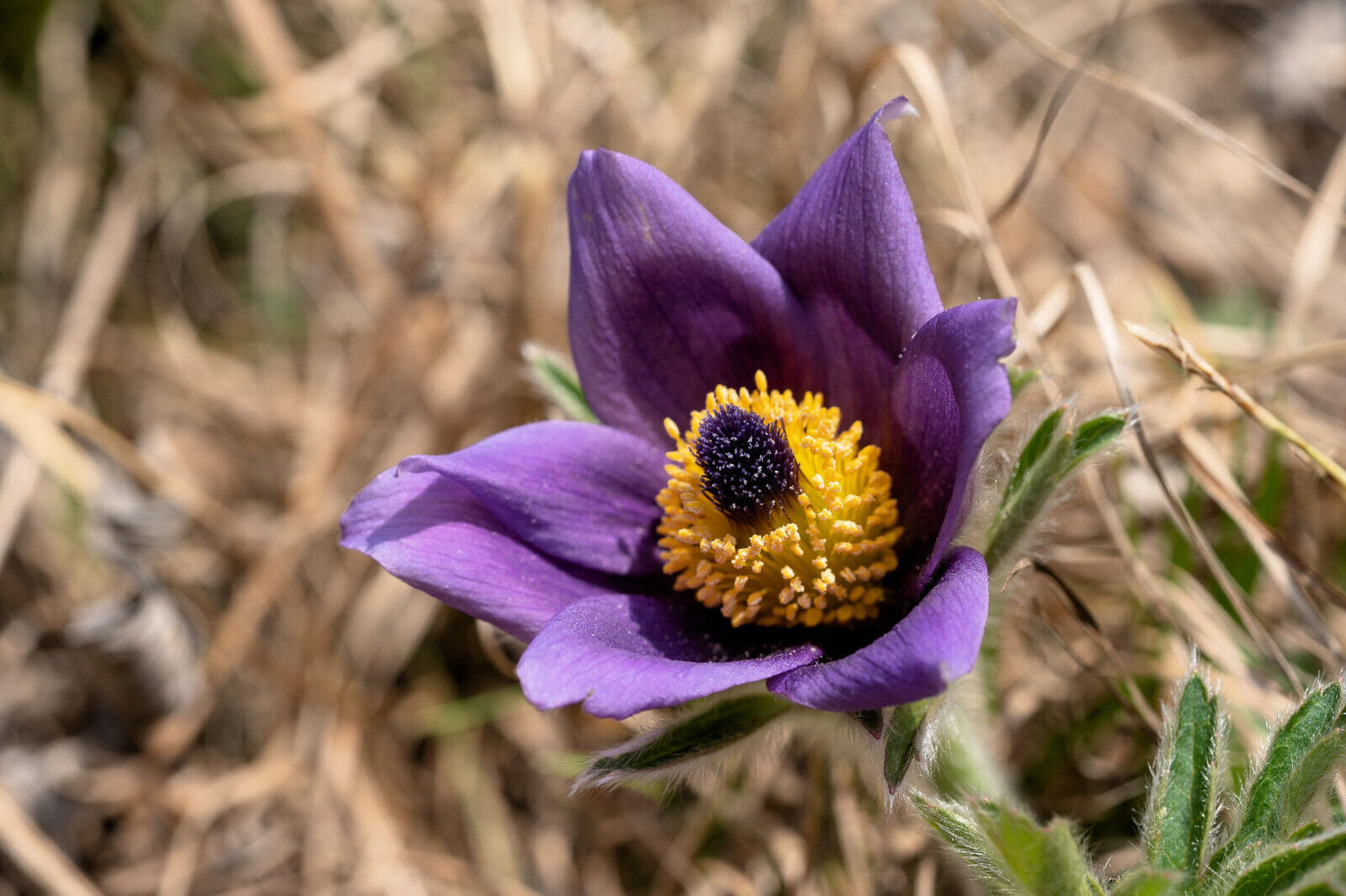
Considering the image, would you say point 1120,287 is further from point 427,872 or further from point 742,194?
point 427,872

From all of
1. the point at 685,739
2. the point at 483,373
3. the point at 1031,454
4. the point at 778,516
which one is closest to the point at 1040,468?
the point at 1031,454

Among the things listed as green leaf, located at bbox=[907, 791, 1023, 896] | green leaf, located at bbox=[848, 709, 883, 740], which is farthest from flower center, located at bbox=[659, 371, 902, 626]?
green leaf, located at bbox=[907, 791, 1023, 896]

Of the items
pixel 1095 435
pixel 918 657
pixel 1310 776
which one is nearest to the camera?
pixel 918 657

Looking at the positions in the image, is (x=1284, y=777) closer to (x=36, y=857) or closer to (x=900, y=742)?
(x=900, y=742)

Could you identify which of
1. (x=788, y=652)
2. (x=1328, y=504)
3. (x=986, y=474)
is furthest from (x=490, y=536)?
(x=1328, y=504)

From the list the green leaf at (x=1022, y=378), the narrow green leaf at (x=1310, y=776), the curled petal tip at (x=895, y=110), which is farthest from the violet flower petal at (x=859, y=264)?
the narrow green leaf at (x=1310, y=776)

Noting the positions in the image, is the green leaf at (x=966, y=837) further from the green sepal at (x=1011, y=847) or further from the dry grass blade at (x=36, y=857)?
the dry grass blade at (x=36, y=857)

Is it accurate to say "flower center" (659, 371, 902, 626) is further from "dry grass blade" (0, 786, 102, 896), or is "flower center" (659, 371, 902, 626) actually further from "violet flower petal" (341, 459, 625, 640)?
"dry grass blade" (0, 786, 102, 896)
